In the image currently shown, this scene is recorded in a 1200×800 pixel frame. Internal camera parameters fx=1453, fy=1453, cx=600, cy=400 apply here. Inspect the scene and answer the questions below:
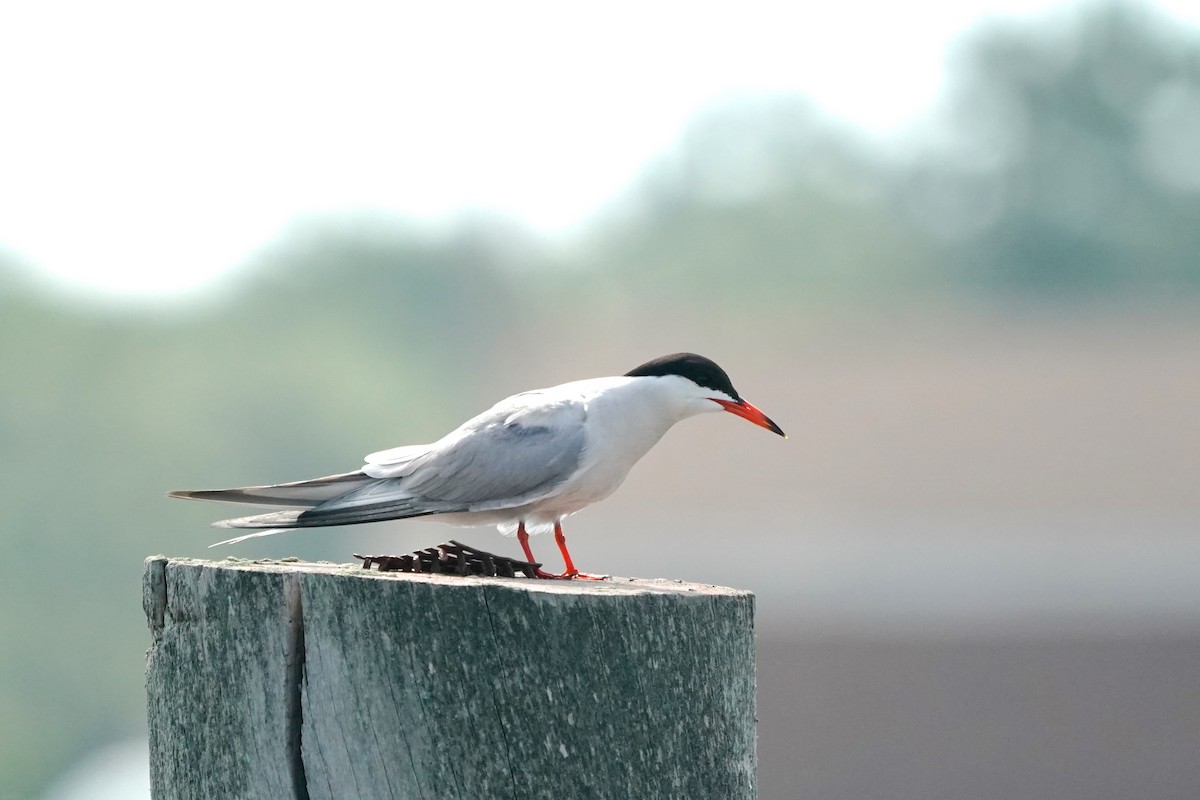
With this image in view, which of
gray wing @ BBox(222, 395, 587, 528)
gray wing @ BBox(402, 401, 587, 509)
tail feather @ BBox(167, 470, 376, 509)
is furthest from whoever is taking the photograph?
gray wing @ BBox(402, 401, 587, 509)

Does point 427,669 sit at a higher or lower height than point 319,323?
lower

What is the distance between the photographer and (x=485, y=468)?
16.7ft

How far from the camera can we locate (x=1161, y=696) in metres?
11.1

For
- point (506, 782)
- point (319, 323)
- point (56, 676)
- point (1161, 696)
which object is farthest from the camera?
point (319, 323)

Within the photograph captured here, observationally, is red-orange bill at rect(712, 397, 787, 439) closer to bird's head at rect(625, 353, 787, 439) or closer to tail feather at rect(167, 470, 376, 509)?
bird's head at rect(625, 353, 787, 439)

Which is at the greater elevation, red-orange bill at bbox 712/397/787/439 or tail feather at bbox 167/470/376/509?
red-orange bill at bbox 712/397/787/439

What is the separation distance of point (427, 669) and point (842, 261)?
40163 millimetres

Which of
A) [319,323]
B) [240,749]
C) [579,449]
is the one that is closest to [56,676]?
[319,323]

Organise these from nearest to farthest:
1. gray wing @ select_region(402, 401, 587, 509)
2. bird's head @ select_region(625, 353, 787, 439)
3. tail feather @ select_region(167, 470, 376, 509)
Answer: tail feather @ select_region(167, 470, 376, 509), gray wing @ select_region(402, 401, 587, 509), bird's head @ select_region(625, 353, 787, 439)

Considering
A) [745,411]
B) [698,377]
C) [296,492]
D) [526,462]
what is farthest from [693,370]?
[296,492]

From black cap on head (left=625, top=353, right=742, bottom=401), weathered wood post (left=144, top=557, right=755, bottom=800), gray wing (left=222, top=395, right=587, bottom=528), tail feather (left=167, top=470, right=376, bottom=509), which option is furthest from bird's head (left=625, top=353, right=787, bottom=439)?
weathered wood post (left=144, top=557, right=755, bottom=800)

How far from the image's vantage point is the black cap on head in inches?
225

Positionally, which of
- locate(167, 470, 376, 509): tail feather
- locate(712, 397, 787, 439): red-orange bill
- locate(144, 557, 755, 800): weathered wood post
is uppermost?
locate(712, 397, 787, 439): red-orange bill

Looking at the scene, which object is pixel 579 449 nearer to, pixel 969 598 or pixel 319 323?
pixel 969 598
